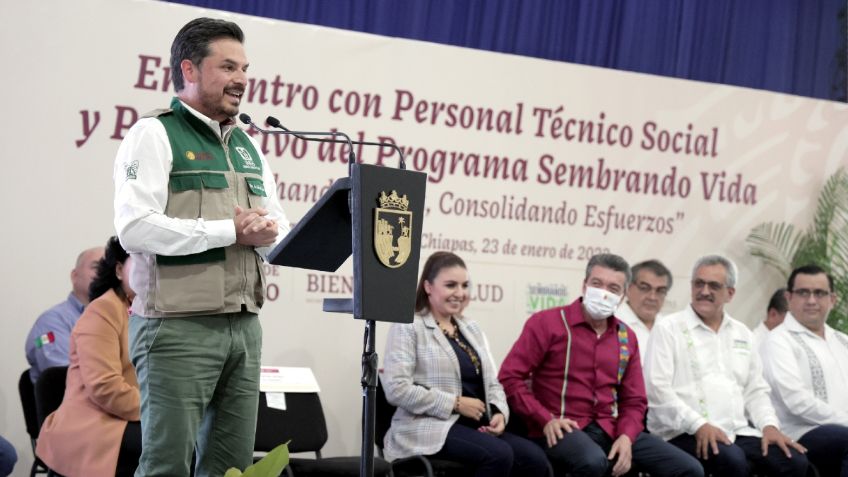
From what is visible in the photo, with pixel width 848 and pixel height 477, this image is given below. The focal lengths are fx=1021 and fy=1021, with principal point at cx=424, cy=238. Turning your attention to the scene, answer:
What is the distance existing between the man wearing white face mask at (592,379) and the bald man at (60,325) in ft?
6.40

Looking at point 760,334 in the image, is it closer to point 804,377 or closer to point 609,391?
point 804,377

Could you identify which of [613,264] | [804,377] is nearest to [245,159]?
[613,264]

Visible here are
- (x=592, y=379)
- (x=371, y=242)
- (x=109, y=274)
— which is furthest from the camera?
(x=592, y=379)

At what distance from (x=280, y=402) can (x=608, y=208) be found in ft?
8.10

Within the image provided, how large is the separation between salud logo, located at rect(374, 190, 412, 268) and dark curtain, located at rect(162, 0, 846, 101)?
347 cm

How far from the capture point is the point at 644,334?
219 inches

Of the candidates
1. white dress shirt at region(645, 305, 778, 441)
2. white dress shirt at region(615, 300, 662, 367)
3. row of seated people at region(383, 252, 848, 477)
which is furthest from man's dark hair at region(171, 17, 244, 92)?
white dress shirt at region(615, 300, 662, 367)

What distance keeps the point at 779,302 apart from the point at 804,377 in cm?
83

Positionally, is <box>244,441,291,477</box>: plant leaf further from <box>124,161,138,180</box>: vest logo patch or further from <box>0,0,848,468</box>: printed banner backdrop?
<box>0,0,848,468</box>: printed banner backdrop

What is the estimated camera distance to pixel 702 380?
5.02m

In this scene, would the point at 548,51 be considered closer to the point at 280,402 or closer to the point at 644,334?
the point at 644,334

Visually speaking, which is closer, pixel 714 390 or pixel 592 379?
pixel 592 379

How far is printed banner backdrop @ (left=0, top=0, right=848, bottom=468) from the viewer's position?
4766 millimetres

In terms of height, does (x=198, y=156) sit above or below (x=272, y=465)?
above
